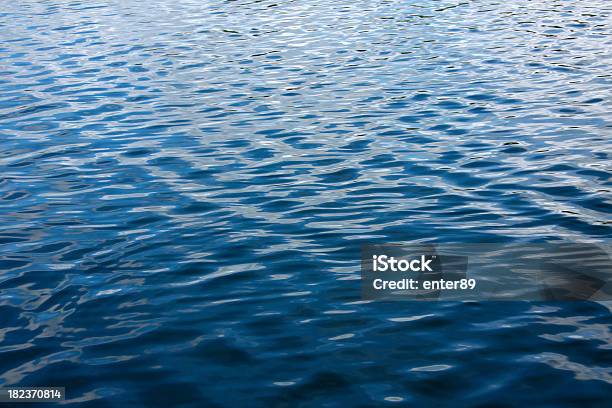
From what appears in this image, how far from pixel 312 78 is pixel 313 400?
15.9 m

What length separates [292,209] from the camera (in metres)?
13.0

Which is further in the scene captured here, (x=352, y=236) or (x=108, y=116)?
(x=108, y=116)

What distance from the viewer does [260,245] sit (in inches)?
456

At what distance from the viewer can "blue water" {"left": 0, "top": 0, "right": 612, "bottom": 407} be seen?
8250 millimetres

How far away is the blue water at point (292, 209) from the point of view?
8250 millimetres

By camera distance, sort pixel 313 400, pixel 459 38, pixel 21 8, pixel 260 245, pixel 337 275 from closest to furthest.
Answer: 1. pixel 313 400
2. pixel 337 275
3. pixel 260 245
4. pixel 459 38
5. pixel 21 8

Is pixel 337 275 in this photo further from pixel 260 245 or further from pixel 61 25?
pixel 61 25

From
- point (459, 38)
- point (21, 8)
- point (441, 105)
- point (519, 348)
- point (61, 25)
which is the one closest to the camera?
point (519, 348)

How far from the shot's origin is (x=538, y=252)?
10.8 meters

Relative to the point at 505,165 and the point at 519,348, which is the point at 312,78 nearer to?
the point at 505,165

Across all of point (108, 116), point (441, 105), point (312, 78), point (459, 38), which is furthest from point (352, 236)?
point (459, 38)

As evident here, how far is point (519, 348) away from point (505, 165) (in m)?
6.71

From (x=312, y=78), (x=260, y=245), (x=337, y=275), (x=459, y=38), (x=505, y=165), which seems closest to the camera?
(x=337, y=275)

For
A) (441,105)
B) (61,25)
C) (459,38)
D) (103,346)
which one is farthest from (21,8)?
(103,346)
